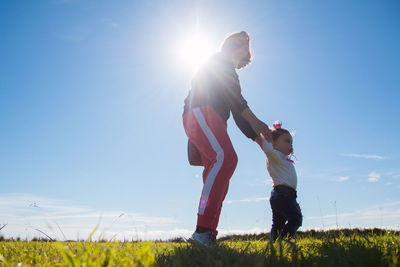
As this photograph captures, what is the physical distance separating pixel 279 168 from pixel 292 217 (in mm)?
681

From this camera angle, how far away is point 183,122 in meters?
3.68

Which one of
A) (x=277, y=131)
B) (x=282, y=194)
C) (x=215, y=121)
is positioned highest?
(x=277, y=131)

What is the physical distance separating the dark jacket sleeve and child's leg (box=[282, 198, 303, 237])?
1.01m

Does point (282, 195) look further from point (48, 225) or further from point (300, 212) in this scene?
point (48, 225)

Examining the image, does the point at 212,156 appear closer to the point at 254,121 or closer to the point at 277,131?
the point at 254,121

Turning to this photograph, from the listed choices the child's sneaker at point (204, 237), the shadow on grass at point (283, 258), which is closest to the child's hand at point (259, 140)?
the child's sneaker at point (204, 237)

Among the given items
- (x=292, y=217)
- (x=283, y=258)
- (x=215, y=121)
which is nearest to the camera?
(x=283, y=258)

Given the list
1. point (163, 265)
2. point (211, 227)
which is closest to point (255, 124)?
point (211, 227)

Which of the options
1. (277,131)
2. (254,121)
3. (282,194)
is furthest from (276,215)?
(254,121)

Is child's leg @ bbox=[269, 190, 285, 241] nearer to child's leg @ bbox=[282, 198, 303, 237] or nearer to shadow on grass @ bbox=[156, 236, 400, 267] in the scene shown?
child's leg @ bbox=[282, 198, 303, 237]

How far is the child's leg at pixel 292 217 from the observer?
159 inches

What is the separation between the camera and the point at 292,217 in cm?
404

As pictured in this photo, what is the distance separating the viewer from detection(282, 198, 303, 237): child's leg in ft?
13.2

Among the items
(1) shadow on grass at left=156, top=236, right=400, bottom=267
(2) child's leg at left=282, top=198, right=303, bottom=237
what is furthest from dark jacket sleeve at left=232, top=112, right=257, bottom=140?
(1) shadow on grass at left=156, top=236, right=400, bottom=267
